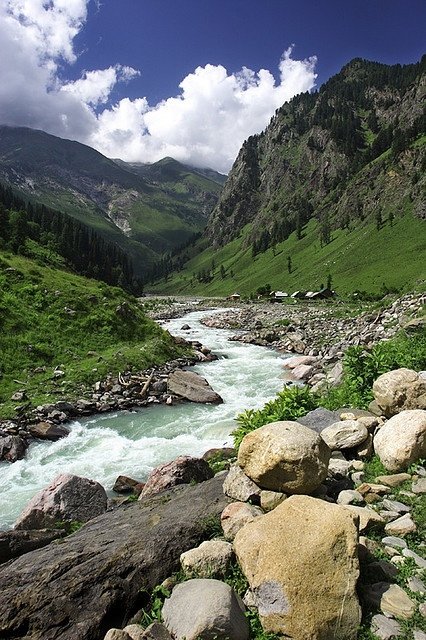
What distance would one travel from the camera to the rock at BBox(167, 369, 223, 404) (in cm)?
2828

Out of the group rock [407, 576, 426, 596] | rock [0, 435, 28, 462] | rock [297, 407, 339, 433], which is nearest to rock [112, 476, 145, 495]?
rock [0, 435, 28, 462]

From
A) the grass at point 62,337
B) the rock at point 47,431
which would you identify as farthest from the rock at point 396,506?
the grass at point 62,337

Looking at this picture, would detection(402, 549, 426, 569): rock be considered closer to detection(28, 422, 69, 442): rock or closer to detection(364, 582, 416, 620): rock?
detection(364, 582, 416, 620): rock

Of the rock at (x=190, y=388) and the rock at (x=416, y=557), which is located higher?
the rock at (x=416, y=557)

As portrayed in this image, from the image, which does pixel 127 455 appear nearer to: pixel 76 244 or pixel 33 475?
pixel 33 475

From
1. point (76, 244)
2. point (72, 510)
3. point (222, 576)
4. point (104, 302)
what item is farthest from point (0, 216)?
point (222, 576)

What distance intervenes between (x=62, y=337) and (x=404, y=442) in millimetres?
30620

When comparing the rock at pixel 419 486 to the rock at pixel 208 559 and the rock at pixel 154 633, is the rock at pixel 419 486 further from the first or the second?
the rock at pixel 154 633

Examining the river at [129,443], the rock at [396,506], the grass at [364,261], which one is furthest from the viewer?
the grass at [364,261]

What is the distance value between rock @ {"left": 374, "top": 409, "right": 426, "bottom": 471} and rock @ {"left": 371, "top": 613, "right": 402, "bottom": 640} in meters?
5.11

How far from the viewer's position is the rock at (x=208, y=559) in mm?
7789

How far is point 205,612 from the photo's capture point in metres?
6.50

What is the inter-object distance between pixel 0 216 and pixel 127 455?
226ft

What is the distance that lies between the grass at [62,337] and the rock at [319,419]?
58.8ft
